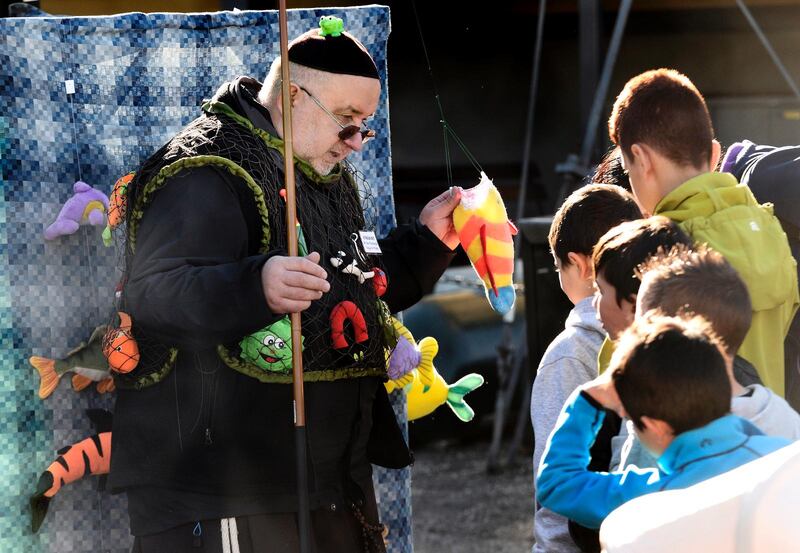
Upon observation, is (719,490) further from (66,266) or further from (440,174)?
(440,174)

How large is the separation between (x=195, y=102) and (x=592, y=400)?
160 centimetres

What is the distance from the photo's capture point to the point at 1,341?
299 cm

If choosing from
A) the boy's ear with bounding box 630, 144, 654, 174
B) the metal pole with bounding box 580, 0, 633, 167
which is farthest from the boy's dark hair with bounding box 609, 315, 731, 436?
the metal pole with bounding box 580, 0, 633, 167

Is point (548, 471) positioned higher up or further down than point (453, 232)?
further down

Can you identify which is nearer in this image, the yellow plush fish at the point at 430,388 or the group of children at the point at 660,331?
the group of children at the point at 660,331

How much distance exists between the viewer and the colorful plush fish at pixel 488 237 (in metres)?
2.97

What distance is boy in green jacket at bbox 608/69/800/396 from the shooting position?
232 cm

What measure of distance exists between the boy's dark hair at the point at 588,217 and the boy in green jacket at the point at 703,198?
8 centimetres

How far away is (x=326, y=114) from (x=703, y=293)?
3.21ft

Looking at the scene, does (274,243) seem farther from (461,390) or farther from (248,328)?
(461,390)

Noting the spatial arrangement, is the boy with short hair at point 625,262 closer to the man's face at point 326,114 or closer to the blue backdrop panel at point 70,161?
the man's face at point 326,114

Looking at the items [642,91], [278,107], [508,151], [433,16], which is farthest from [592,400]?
[508,151]

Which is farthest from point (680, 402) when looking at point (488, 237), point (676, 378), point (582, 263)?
point (488, 237)

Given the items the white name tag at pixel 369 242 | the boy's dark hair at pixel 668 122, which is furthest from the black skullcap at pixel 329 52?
the boy's dark hair at pixel 668 122
